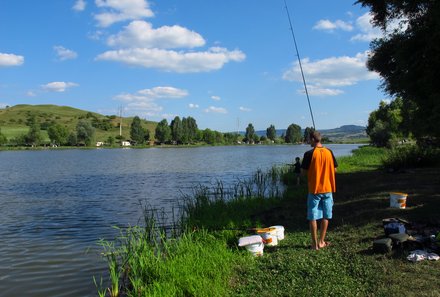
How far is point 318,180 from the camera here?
773 cm

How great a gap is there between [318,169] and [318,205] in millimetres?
767

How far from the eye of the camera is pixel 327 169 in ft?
25.6

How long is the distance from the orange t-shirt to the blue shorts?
12cm

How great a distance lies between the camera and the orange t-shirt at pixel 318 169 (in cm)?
773

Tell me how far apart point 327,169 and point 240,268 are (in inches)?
99.7

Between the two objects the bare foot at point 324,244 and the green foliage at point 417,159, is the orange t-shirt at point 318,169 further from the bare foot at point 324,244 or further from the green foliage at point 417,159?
the green foliage at point 417,159

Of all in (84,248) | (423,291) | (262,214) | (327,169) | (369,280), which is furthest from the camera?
(262,214)

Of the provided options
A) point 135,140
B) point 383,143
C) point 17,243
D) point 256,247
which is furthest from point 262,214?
point 135,140

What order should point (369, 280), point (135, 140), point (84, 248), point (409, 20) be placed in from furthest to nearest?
point (135, 140)
point (409, 20)
point (84, 248)
point (369, 280)

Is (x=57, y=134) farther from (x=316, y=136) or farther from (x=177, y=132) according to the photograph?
→ (x=316, y=136)

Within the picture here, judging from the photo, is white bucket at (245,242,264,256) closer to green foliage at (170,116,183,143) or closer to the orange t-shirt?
the orange t-shirt

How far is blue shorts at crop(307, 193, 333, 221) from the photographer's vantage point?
784cm

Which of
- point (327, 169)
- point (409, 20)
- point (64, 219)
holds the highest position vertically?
point (409, 20)

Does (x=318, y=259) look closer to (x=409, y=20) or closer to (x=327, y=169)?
(x=327, y=169)
